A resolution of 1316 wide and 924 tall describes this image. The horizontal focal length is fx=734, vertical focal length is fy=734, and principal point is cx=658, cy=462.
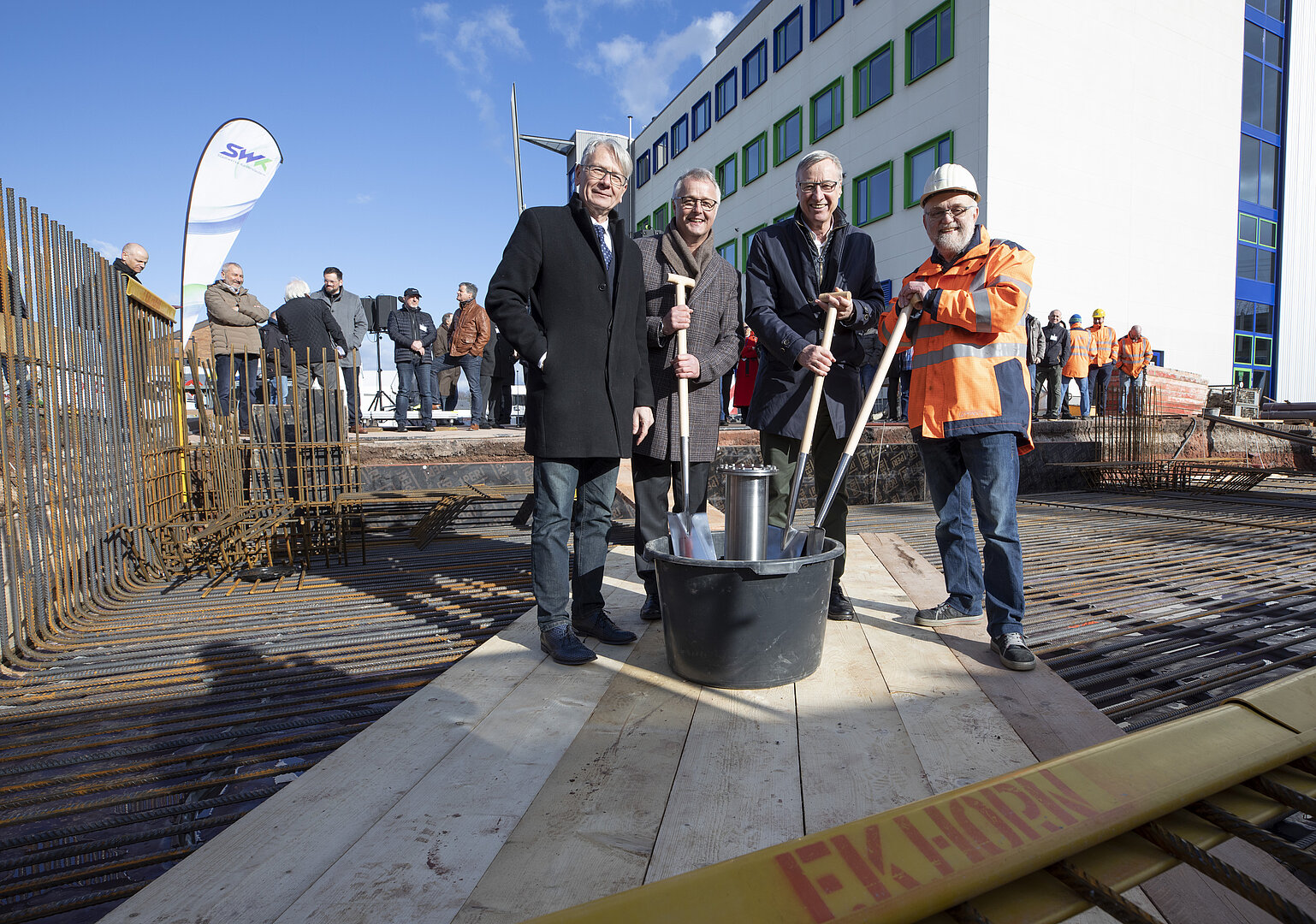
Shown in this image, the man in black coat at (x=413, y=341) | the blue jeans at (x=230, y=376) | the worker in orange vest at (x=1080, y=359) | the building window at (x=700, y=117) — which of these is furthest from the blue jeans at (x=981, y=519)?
the building window at (x=700, y=117)

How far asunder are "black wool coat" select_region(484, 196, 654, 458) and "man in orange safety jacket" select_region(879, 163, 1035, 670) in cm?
102

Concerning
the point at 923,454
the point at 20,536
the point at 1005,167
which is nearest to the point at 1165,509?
the point at 923,454

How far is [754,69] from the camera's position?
816 inches

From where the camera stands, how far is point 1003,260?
2.39m

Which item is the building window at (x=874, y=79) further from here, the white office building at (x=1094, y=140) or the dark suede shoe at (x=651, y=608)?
the dark suede shoe at (x=651, y=608)

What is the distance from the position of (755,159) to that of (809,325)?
19849mm

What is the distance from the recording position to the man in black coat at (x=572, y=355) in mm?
2363

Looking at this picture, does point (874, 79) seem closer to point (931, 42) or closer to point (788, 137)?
point (931, 42)

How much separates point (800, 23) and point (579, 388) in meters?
19.7

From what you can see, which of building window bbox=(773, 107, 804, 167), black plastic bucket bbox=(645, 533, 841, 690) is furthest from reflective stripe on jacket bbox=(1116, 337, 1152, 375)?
black plastic bucket bbox=(645, 533, 841, 690)

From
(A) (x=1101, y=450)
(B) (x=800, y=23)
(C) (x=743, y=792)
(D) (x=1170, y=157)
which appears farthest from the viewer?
(B) (x=800, y=23)

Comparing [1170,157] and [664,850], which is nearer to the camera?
[664,850]

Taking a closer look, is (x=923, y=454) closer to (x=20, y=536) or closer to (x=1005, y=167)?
(x=20, y=536)

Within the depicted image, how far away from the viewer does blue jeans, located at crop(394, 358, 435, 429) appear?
9.11 m
